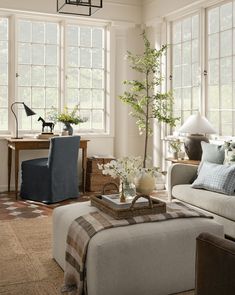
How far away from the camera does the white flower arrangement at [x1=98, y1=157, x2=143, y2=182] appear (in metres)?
3.11

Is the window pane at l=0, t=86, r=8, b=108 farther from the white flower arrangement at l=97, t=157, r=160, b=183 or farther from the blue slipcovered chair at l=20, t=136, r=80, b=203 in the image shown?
the white flower arrangement at l=97, t=157, r=160, b=183

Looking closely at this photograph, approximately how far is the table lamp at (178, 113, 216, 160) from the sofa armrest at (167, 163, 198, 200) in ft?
1.99

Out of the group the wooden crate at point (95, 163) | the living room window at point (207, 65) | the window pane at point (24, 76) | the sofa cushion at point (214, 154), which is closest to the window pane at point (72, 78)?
the window pane at point (24, 76)

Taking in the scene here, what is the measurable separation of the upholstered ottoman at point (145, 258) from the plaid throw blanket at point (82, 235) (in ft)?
0.14

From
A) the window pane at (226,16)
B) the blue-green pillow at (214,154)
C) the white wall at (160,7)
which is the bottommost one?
the blue-green pillow at (214,154)

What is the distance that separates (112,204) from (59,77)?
4.08m

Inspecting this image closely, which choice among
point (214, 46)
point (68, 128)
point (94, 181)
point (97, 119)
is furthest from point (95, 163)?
point (214, 46)

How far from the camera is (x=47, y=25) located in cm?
646

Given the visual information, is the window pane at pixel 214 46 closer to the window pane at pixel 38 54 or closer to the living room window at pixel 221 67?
the living room window at pixel 221 67

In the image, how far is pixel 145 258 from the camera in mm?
2541

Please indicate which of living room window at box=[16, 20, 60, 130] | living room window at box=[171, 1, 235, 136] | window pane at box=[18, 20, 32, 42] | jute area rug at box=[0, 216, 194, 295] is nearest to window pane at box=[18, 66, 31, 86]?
living room window at box=[16, 20, 60, 130]

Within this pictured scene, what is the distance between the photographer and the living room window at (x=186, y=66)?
18.7 ft

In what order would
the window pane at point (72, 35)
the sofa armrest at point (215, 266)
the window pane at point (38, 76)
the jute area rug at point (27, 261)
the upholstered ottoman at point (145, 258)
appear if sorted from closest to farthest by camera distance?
the sofa armrest at point (215, 266) < the upholstered ottoman at point (145, 258) < the jute area rug at point (27, 261) < the window pane at point (38, 76) < the window pane at point (72, 35)

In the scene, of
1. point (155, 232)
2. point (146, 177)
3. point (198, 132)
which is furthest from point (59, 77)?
point (155, 232)
